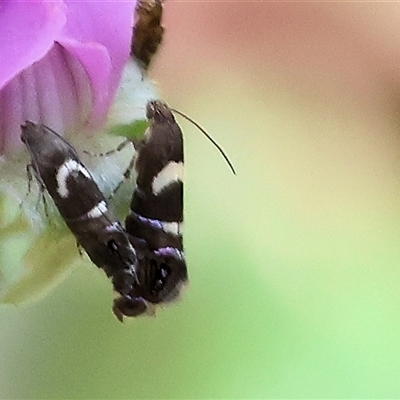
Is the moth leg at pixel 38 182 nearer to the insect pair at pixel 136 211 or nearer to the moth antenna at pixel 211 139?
the insect pair at pixel 136 211

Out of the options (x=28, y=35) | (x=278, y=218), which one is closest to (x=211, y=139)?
(x=278, y=218)

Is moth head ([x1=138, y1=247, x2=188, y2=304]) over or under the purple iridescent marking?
under

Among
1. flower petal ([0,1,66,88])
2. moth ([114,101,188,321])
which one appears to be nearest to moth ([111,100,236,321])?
moth ([114,101,188,321])

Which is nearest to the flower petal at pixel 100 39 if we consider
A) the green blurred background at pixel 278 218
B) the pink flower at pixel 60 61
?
the pink flower at pixel 60 61

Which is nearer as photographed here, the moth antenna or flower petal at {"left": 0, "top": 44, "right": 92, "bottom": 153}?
flower petal at {"left": 0, "top": 44, "right": 92, "bottom": 153}

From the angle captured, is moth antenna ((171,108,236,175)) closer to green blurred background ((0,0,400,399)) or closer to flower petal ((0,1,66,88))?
green blurred background ((0,0,400,399))

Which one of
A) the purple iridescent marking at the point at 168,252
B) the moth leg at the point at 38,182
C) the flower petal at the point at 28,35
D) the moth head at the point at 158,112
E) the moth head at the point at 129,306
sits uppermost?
the flower petal at the point at 28,35
